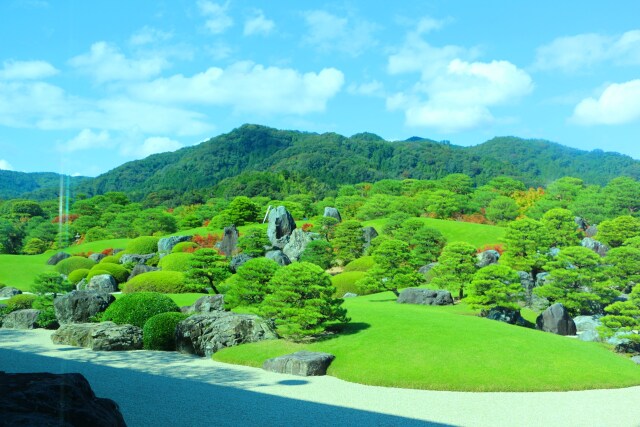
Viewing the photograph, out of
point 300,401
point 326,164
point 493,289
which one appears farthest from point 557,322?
point 326,164

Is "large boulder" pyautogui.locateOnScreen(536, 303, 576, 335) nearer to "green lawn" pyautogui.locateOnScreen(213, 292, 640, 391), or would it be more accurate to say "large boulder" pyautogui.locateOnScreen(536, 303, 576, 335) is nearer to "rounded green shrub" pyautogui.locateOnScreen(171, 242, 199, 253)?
"green lawn" pyautogui.locateOnScreen(213, 292, 640, 391)

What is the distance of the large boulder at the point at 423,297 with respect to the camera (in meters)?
22.0

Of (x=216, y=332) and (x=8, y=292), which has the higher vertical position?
(x=216, y=332)

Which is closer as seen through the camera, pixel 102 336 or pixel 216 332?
pixel 216 332

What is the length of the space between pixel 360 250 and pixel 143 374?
25.5m

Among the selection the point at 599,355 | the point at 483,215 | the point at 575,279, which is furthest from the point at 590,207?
the point at 599,355

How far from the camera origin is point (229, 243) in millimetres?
40688

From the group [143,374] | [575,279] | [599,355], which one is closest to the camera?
[143,374]

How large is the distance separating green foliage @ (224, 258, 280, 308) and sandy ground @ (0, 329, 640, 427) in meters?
4.84

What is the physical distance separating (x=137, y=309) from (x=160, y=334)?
2166 mm

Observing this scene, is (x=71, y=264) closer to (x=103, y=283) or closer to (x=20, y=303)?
(x=103, y=283)

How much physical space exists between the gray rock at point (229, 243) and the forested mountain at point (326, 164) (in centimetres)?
4126

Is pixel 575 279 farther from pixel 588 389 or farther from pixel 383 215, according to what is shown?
pixel 383 215

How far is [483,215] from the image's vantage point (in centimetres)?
5659
